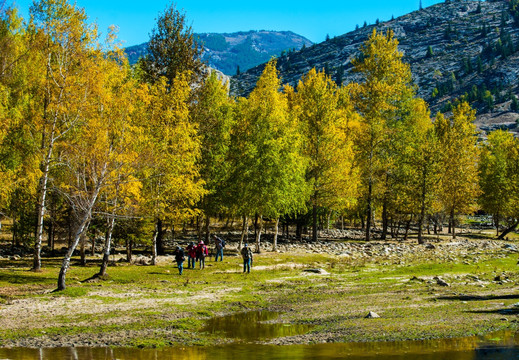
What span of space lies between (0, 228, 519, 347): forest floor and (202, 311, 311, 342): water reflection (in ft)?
0.87

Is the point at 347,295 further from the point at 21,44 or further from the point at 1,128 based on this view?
the point at 21,44

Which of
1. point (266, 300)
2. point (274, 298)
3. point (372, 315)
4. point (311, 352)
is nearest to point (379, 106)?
point (274, 298)

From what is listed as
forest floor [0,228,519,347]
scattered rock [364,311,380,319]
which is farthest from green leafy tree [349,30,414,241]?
scattered rock [364,311,380,319]

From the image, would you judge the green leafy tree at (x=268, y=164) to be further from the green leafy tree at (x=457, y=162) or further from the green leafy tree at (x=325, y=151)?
the green leafy tree at (x=457, y=162)

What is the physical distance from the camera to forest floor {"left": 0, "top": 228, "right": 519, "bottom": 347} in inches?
722

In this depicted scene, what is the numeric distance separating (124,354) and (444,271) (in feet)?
84.8

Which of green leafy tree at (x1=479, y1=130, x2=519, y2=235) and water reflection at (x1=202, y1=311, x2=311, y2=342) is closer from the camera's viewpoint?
water reflection at (x1=202, y1=311, x2=311, y2=342)

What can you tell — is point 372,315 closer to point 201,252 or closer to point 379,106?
point 201,252

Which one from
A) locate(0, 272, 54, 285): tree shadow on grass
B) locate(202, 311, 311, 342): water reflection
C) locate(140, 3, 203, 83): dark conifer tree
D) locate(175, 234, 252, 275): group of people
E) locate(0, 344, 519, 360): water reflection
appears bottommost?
locate(202, 311, 311, 342): water reflection

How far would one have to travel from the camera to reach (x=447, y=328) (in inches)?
731

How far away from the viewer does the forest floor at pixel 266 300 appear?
60.2ft

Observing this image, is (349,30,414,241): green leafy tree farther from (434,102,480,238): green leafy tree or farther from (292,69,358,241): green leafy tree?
(434,102,480,238): green leafy tree

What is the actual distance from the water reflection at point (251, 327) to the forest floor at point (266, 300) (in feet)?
0.87

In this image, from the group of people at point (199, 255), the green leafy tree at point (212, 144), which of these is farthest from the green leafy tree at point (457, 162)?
the group of people at point (199, 255)
